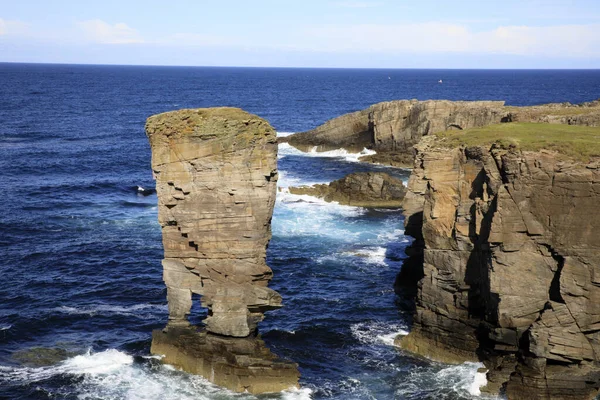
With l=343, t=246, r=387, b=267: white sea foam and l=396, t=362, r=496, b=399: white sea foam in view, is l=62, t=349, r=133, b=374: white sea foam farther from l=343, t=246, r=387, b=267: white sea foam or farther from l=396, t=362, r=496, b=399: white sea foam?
l=343, t=246, r=387, b=267: white sea foam

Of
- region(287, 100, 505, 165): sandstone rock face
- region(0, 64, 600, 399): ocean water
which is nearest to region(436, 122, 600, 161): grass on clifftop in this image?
region(0, 64, 600, 399): ocean water

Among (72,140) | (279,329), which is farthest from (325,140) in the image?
(279,329)

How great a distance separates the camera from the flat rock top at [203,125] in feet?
Answer: 117

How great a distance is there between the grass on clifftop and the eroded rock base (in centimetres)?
1605

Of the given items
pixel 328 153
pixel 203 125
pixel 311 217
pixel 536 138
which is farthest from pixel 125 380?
pixel 328 153

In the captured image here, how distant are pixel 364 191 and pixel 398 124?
25.8 metres

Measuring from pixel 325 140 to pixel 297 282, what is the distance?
6074 cm

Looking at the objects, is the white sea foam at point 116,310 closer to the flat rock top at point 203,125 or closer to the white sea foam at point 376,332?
the white sea foam at point 376,332

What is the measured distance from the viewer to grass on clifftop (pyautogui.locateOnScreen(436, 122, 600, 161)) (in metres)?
36.7

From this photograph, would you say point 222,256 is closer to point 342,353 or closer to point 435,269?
point 342,353

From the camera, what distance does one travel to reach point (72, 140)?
116 m

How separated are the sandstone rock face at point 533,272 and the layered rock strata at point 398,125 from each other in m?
47.6

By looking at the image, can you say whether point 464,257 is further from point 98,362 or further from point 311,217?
point 311,217

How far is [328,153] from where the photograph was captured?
4336 inches
